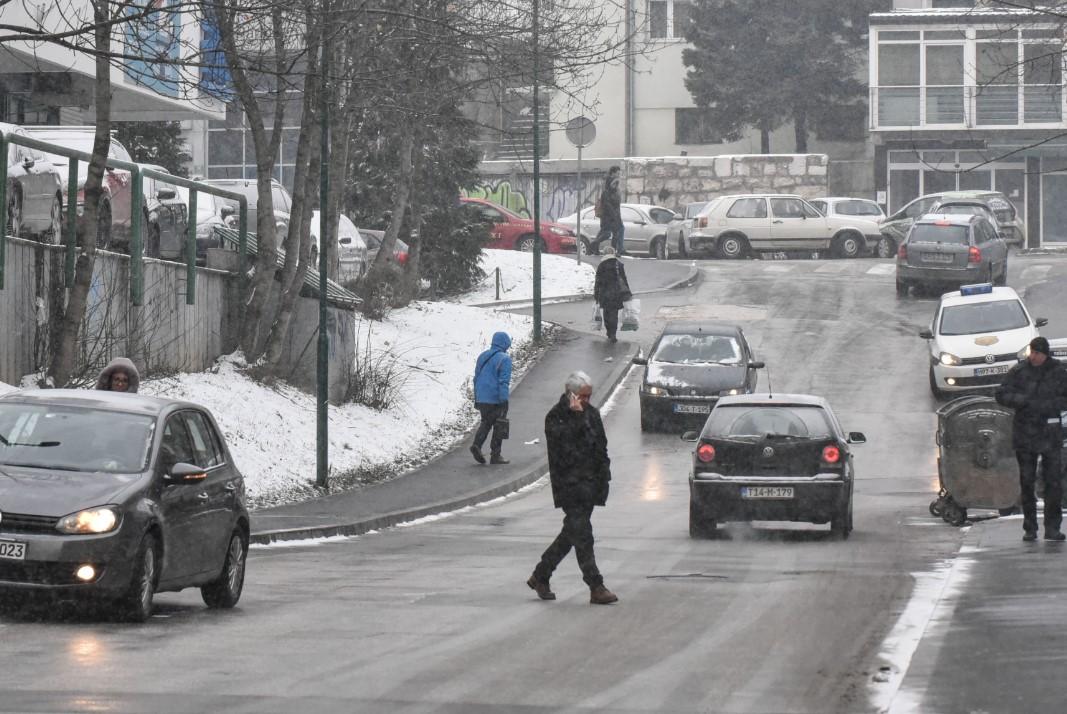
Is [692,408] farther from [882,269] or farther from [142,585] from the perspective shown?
[882,269]

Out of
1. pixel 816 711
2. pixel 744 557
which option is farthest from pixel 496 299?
pixel 816 711

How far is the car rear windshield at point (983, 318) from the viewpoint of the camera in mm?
31625

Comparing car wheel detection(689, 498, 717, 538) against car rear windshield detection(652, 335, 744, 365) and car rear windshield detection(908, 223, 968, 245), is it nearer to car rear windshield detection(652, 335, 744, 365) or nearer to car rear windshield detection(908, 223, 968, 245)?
A: car rear windshield detection(652, 335, 744, 365)

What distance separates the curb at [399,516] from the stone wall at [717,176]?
39.2 m

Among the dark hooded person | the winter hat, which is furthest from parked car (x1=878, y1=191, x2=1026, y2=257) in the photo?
the dark hooded person

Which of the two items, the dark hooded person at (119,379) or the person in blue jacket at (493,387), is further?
the person in blue jacket at (493,387)

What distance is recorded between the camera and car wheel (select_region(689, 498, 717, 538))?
753 inches

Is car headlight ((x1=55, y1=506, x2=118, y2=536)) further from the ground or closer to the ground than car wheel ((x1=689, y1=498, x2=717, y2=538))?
further from the ground

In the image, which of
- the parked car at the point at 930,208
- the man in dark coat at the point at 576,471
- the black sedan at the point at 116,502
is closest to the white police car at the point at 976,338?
the man in dark coat at the point at 576,471

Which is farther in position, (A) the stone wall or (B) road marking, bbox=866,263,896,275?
(A) the stone wall

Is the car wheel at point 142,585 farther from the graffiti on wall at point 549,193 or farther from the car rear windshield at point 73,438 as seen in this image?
the graffiti on wall at point 549,193

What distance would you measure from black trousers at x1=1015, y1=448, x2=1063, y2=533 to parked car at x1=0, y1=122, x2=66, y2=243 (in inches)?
411

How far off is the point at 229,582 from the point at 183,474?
1256mm

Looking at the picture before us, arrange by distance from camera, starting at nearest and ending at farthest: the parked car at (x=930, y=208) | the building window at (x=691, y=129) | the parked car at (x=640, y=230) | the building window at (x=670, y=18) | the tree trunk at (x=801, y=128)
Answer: the parked car at (x=930, y=208) → the parked car at (x=640, y=230) → the tree trunk at (x=801, y=128) → the building window at (x=670, y=18) → the building window at (x=691, y=129)
